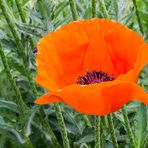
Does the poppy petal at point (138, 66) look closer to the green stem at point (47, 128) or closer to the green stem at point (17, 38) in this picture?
the green stem at point (17, 38)

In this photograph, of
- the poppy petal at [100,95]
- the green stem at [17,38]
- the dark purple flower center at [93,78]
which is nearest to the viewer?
the poppy petal at [100,95]

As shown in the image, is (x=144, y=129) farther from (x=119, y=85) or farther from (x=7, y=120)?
(x=7, y=120)

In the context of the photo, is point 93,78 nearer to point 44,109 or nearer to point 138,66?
point 138,66

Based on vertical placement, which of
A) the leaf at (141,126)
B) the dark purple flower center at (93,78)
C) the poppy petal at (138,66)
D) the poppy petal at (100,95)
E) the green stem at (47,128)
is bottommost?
the green stem at (47,128)

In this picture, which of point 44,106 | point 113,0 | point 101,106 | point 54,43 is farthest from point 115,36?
point 44,106

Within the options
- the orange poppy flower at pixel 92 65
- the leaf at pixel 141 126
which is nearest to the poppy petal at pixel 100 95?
the orange poppy flower at pixel 92 65

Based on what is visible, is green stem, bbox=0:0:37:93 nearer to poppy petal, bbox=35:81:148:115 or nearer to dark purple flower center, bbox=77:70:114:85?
dark purple flower center, bbox=77:70:114:85

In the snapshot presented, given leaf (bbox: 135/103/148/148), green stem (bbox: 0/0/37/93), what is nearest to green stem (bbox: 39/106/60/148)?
green stem (bbox: 0/0/37/93)
